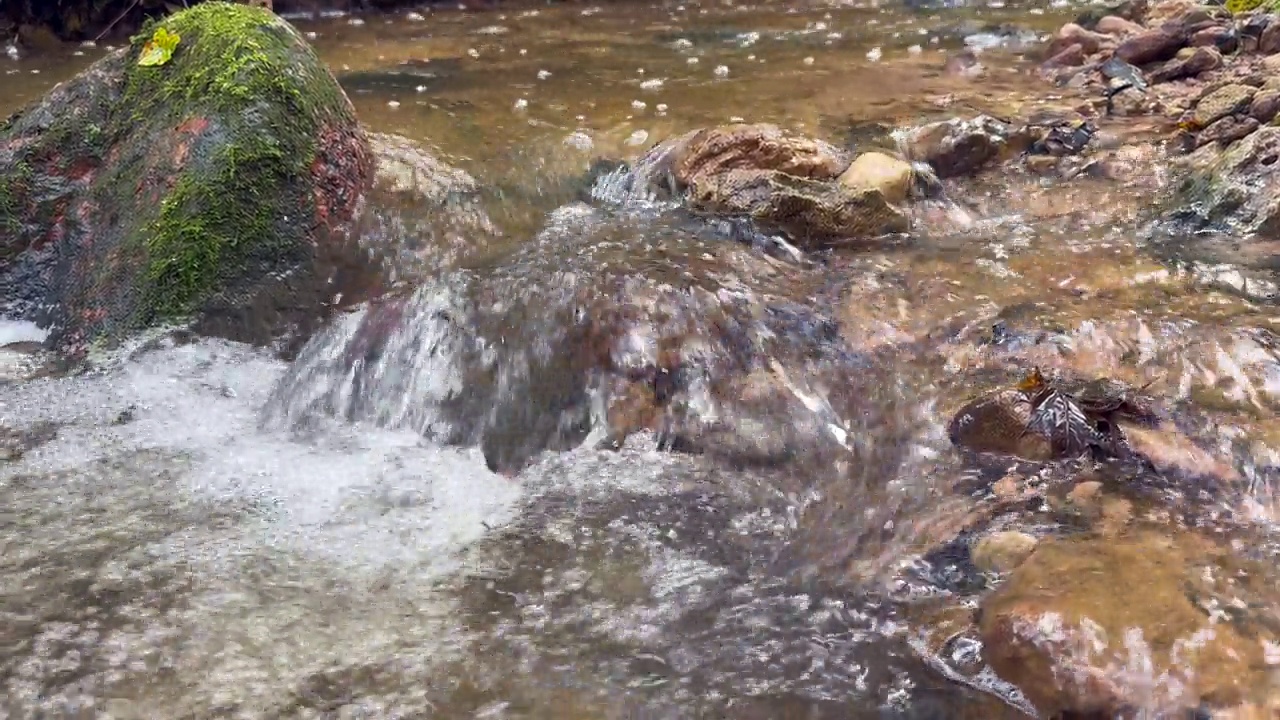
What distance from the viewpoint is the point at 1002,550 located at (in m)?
2.79

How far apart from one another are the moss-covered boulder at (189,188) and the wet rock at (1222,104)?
514 centimetres

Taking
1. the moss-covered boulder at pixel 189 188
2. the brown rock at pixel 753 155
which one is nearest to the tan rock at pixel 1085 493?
the brown rock at pixel 753 155

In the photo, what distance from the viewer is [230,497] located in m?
3.33

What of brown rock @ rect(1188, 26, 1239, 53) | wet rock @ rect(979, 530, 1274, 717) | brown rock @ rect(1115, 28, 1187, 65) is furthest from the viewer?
brown rock @ rect(1115, 28, 1187, 65)

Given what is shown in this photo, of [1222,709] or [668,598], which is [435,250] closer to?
[668,598]

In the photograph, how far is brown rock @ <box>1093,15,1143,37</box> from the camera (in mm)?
8484

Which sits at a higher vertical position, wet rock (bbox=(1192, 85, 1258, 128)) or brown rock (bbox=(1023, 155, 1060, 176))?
wet rock (bbox=(1192, 85, 1258, 128))

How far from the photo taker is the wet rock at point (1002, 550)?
274 cm

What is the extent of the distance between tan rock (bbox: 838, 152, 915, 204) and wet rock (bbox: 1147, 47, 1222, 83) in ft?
11.1

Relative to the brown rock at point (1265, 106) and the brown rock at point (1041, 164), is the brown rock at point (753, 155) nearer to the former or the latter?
the brown rock at point (1041, 164)

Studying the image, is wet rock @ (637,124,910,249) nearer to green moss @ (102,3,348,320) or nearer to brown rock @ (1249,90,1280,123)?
green moss @ (102,3,348,320)

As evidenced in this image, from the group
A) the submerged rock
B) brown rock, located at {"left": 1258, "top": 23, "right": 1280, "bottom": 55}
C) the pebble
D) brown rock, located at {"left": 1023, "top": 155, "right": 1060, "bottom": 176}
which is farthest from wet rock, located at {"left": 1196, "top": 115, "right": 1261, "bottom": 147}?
the pebble

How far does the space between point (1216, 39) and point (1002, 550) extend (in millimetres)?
6768

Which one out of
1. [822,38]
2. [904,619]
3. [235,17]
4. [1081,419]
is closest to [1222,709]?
[904,619]
